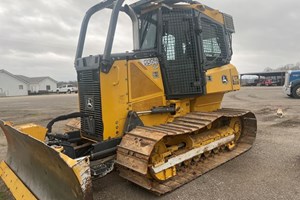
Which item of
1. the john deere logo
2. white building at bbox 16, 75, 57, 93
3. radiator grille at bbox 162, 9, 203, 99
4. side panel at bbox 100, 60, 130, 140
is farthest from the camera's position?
white building at bbox 16, 75, 57, 93

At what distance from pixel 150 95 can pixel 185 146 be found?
3.84 ft

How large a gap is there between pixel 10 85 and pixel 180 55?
67306mm

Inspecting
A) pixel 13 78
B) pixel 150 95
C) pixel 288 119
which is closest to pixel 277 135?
pixel 288 119

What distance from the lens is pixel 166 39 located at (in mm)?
4914

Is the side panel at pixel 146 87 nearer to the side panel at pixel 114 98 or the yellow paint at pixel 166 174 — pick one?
the side panel at pixel 114 98

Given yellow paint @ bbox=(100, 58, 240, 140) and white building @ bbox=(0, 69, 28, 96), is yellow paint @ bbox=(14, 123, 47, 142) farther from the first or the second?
white building @ bbox=(0, 69, 28, 96)

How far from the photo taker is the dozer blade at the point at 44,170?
278cm

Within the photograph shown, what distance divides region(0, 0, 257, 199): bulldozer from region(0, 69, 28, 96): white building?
6483 cm

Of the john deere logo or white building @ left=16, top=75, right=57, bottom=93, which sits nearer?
the john deere logo

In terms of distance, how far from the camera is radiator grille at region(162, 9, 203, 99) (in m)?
4.92

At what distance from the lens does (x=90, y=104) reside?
4570 millimetres

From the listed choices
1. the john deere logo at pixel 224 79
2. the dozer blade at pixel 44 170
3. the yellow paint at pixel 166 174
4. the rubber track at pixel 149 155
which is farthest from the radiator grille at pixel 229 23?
the dozer blade at pixel 44 170

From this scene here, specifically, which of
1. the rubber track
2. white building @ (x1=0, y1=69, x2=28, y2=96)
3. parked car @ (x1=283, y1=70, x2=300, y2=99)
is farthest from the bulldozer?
white building @ (x1=0, y1=69, x2=28, y2=96)

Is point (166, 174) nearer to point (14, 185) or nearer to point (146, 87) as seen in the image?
point (146, 87)
